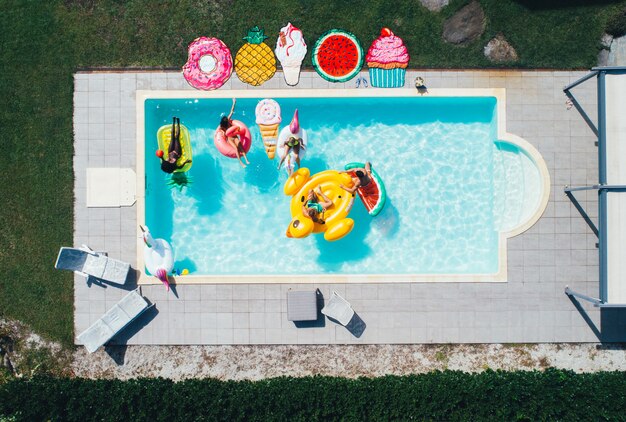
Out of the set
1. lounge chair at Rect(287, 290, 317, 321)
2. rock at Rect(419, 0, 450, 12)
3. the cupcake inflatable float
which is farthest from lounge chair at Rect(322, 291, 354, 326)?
rock at Rect(419, 0, 450, 12)

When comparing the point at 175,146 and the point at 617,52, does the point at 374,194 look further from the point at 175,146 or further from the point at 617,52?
the point at 617,52

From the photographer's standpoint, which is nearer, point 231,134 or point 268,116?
point 231,134

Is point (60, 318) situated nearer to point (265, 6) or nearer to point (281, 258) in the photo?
point (281, 258)

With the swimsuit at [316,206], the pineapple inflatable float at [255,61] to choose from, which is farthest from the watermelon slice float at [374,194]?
the pineapple inflatable float at [255,61]

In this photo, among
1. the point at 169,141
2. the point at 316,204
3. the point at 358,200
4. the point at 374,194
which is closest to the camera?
the point at 316,204

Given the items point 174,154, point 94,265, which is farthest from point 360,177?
point 94,265

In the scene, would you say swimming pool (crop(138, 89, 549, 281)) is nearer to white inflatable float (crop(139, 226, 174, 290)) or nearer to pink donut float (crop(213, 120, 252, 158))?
pink donut float (crop(213, 120, 252, 158))

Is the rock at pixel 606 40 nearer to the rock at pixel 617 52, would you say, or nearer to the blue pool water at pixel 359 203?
the rock at pixel 617 52
